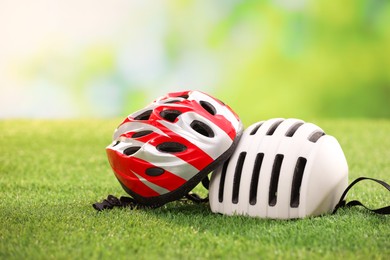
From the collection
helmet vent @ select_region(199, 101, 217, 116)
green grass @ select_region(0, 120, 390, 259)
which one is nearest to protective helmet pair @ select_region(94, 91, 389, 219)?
helmet vent @ select_region(199, 101, 217, 116)

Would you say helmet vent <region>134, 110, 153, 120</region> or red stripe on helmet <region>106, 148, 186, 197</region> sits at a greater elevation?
helmet vent <region>134, 110, 153, 120</region>

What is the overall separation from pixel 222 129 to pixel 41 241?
1162mm

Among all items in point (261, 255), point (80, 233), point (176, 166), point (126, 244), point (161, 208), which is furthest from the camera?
point (161, 208)

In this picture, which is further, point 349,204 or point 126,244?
point 349,204

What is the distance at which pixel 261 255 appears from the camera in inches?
104

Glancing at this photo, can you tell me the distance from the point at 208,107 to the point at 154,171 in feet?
1.64

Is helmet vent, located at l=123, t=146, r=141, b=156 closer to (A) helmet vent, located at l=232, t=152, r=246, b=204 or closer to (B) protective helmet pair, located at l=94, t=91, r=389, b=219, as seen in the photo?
(B) protective helmet pair, located at l=94, t=91, r=389, b=219

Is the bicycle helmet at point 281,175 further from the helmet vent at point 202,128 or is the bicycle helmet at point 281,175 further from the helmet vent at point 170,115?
the helmet vent at point 170,115

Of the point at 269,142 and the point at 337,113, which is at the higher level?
the point at 269,142

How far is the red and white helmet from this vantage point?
11.3ft

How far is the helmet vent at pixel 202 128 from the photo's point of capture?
3.49 meters

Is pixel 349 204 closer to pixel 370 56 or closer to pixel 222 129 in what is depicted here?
pixel 222 129

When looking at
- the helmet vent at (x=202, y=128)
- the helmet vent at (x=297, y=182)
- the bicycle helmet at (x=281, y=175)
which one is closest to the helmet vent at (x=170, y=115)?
the helmet vent at (x=202, y=128)

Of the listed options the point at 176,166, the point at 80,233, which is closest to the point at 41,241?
the point at 80,233
